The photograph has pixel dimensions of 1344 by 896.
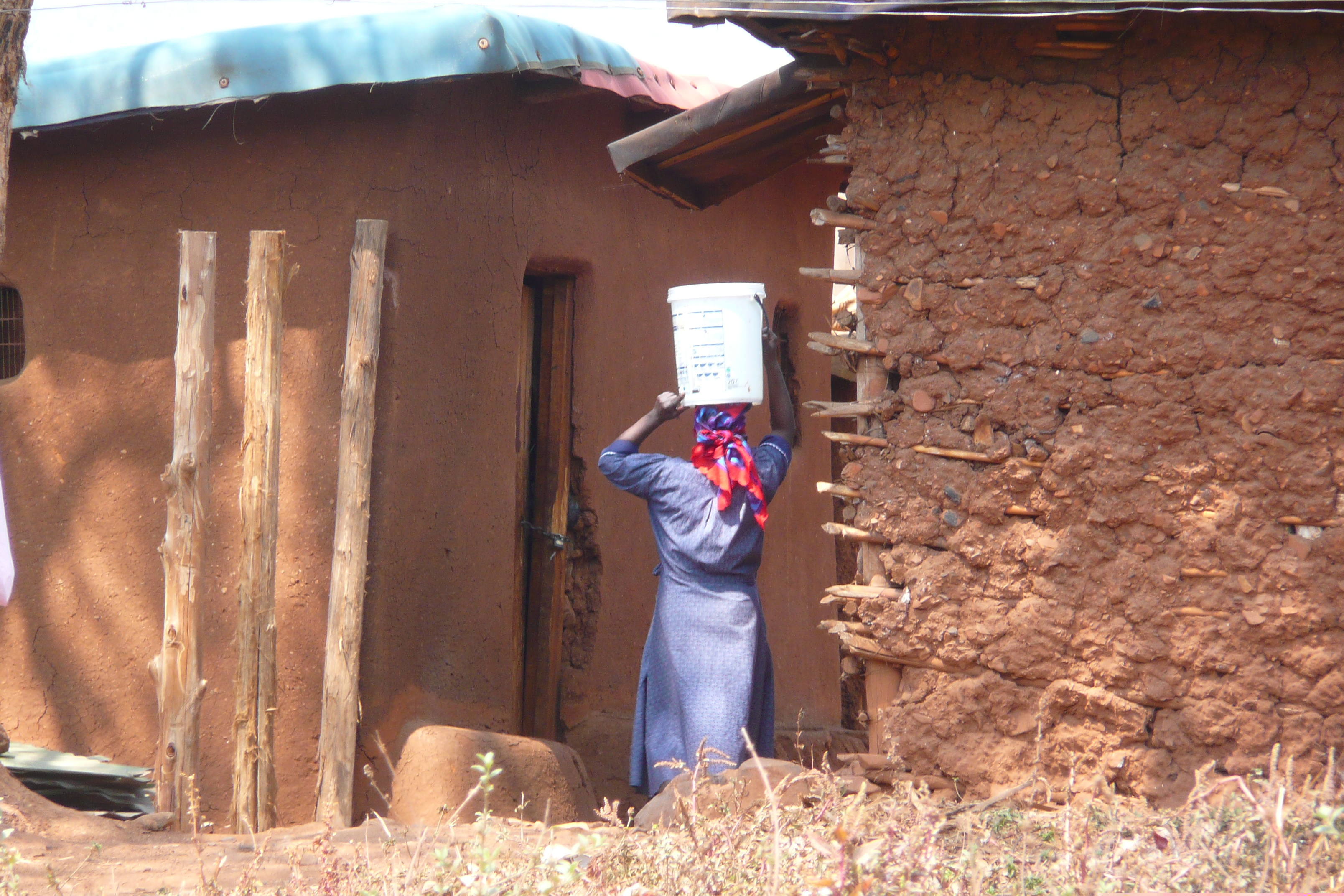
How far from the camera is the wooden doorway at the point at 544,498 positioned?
566 centimetres

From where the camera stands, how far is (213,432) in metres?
5.02

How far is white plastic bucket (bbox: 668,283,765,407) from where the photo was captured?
410 cm

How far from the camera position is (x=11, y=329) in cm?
552

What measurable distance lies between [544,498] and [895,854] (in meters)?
3.49

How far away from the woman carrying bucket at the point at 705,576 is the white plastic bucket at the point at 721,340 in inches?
0.5

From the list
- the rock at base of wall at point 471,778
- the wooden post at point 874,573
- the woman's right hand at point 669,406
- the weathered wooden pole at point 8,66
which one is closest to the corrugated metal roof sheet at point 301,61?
the weathered wooden pole at point 8,66

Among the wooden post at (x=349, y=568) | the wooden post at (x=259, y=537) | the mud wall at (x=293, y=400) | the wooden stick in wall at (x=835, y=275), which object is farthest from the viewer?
the mud wall at (x=293, y=400)

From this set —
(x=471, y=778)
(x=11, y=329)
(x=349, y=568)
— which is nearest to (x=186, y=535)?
(x=349, y=568)

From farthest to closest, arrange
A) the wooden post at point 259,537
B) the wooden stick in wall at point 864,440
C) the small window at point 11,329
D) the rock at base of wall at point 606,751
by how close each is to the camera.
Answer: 1. the rock at base of wall at point 606,751
2. the small window at point 11,329
3. the wooden post at point 259,537
4. the wooden stick in wall at point 864,440

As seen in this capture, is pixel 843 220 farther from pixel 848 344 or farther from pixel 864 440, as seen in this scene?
pixel 864 440

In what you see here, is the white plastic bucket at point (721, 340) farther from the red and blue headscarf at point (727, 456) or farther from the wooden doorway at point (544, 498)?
the wooden doorway at point (544, 498)

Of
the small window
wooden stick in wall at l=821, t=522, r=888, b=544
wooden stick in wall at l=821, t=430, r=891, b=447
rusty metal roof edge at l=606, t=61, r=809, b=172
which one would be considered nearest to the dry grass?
wooden stick in wall at l=821, t=522, r=888, b=544

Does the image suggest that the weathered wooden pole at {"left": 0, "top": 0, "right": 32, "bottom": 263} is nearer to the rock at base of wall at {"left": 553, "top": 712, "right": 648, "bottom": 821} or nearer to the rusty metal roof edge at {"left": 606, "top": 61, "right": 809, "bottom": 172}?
the rusty metal roof edge at {"left": 606, "top": 61, "right": 809, "bottom": 172}

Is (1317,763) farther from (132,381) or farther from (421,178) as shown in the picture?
(132,381)
